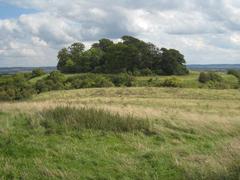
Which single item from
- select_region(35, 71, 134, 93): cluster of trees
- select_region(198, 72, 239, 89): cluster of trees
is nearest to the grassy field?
select_region(35, 71, 134, 93): cluster of trees

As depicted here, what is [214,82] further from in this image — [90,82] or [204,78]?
[90,82]

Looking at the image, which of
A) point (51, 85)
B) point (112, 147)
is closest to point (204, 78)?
point (51, 85)

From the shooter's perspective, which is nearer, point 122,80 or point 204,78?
point 122,80

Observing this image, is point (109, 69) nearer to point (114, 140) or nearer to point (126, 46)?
point (126, 46)

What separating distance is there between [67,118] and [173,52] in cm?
7396

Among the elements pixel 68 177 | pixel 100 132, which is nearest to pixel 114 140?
pixel 100 132

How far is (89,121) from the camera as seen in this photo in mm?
13867

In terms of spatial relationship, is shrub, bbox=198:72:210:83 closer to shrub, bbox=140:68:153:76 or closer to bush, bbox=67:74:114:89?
shrub, bbox=140:68:153:76

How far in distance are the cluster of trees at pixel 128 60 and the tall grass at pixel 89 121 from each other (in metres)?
68.2

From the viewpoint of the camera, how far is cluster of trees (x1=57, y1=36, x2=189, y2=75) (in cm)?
→ 8438

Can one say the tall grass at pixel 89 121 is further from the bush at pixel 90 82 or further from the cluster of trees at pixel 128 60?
the cluster of trees at pixel 128 60

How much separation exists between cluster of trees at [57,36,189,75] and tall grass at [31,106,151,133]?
68229 mm

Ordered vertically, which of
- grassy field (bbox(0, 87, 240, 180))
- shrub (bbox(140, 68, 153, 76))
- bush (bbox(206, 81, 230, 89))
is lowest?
bush (bbox(206, 81, 230, 89))

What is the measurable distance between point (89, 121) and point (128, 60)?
7623cm
